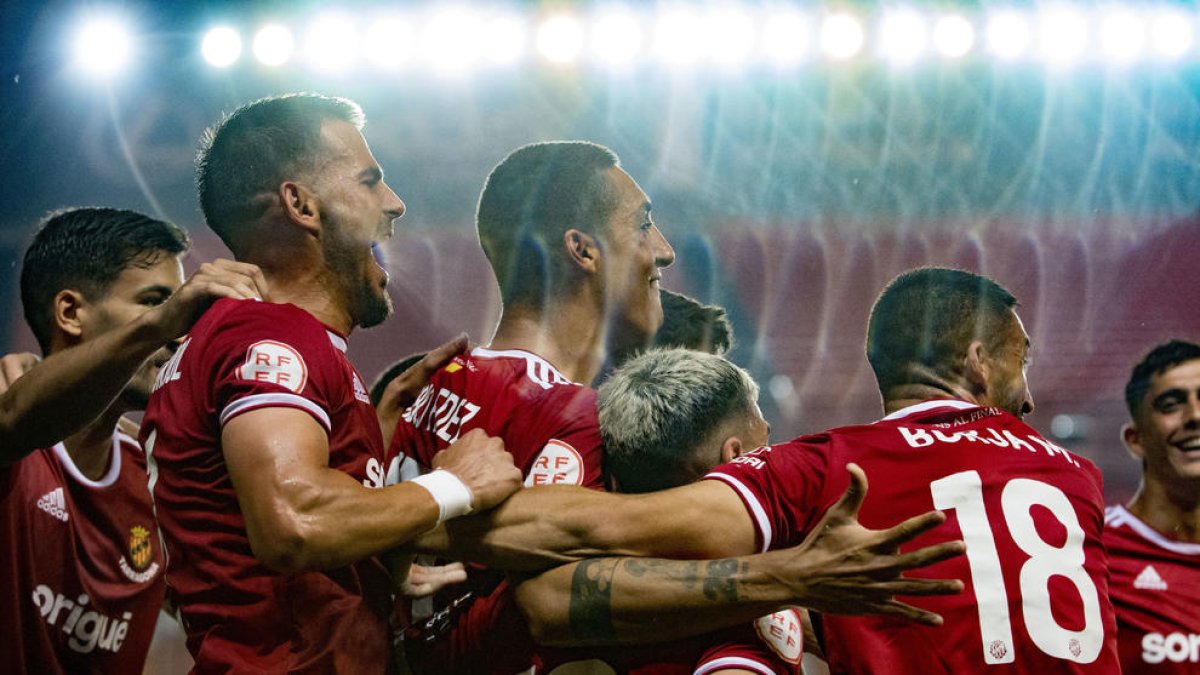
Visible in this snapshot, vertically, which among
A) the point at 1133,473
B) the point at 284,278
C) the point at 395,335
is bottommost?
the point at 1133,473

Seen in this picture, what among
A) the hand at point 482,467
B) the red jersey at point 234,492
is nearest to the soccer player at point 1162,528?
the hand at point 482,467

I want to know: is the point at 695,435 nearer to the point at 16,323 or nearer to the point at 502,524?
the point at 502,524

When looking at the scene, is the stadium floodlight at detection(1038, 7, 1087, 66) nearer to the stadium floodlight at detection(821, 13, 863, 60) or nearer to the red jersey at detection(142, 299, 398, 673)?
the stadium floodlight at detection(821, 13, 863, 60)

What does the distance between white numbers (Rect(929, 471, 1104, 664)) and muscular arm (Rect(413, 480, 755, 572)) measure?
1.39 ft

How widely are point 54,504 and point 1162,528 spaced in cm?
326

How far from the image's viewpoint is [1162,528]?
3611 millimetres

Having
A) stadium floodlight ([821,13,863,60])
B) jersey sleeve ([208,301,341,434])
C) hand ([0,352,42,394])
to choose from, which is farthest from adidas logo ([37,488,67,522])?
stadium floodlight ([821,13,863,60])

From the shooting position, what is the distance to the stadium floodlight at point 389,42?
274 inches

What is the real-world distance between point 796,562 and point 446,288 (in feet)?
17.4

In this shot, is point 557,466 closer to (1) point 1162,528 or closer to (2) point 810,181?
(1) point 1162,528

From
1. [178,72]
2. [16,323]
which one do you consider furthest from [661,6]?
[16,323]

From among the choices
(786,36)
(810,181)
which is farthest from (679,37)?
(810,181)

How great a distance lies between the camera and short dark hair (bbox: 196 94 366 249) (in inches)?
99.0

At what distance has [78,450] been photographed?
3.14 meters
